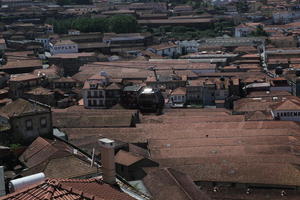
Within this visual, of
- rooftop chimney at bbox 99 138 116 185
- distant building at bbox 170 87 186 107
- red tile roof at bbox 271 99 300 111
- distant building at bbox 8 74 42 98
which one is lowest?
distant building at bbox 170 87 186 107

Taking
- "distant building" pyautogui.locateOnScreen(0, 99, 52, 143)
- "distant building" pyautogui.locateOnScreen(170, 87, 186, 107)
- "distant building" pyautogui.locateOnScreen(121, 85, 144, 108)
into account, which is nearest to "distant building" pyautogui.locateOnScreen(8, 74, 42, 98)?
"distant building" pyautogui.locateOnScreen(121, 85, 144, 108)

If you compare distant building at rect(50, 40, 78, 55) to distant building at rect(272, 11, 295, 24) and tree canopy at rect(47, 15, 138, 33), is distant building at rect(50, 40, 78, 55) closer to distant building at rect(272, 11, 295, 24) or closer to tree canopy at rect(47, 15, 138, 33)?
tree canopy at rect(47, 15, 138, 33)

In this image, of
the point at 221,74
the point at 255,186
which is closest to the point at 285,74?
the point at 221,74

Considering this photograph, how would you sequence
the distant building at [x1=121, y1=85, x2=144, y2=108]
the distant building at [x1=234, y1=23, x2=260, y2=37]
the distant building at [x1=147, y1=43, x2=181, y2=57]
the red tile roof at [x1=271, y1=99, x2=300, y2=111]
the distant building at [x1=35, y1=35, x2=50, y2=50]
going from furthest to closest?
the distant building at [x1=234, y1=23, x2=260, y2=37], the distant building at [x1=35, y1=35, x2=50, y2=50], the distant building at [x1=147, y1=43, x2=181, y2=57], the distant building at [x1=121, y1=85, x2=144, y2=108], the red tile roof at [x1=271, y1=99, x2=300, y2=111]

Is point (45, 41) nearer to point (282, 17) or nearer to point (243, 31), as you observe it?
point (243, 31)

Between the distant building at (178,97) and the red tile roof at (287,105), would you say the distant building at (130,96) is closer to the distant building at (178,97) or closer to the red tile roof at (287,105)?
the distant building at (178,97)

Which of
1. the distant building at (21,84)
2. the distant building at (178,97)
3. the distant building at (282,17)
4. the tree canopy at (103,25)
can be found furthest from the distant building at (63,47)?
the distant building at (282,17)
